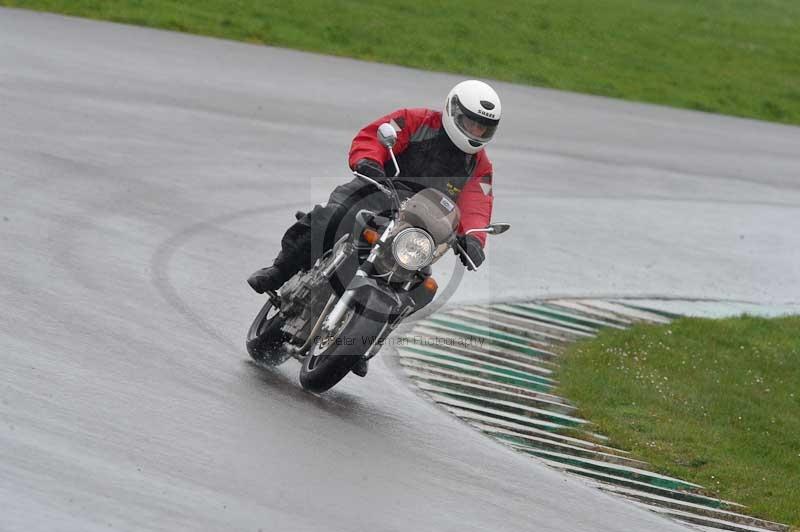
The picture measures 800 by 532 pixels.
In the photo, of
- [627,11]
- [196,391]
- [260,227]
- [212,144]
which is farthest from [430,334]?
[627,11]

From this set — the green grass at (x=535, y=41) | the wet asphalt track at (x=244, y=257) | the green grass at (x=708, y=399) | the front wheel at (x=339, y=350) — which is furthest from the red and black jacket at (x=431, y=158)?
the green grass at (x=535, y=41)

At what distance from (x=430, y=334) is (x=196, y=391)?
379cm

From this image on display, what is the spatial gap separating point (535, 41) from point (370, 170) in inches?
839

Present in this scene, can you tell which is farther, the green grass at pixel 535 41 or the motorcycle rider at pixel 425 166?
the green grass at pixel 535 41

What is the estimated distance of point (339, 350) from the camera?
8.29 meters

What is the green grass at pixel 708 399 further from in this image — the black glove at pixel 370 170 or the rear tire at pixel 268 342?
the black glove at pixel 370 170

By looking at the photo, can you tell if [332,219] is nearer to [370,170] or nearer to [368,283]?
[370,170]

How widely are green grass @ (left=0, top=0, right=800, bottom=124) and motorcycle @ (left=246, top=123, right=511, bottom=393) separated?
1581 centimetres

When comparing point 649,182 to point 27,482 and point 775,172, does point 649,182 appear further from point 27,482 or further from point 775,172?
point 27,482

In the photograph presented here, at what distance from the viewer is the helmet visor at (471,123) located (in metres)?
8.87

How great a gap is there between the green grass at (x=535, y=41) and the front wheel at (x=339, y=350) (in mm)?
16140

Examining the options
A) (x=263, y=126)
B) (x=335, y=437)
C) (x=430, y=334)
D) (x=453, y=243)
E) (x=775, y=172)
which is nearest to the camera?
(x=335, y=437)

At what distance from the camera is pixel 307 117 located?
1911 cm

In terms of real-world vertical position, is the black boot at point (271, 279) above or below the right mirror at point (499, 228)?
below
